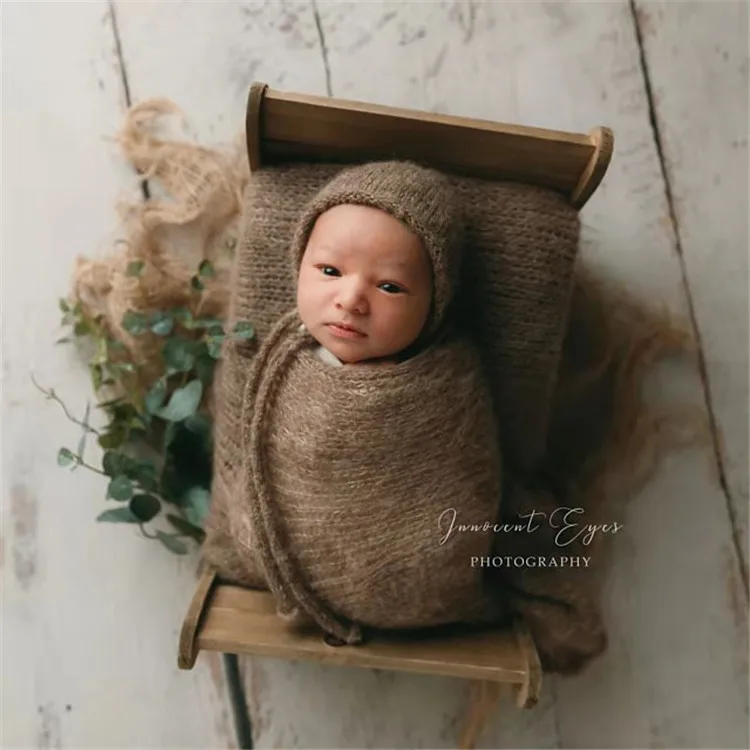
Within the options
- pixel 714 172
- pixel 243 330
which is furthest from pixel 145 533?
pixel 714 172

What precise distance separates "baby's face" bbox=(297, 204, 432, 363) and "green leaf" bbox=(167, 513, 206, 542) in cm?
29

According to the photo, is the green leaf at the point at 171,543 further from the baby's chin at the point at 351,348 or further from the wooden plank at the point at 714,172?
the wooden plank at the point at 714,172

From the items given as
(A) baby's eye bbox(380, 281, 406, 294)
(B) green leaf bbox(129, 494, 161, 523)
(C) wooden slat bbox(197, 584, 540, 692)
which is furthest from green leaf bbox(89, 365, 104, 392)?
(A) baby's eye bbox(380, 281, 406, 294)

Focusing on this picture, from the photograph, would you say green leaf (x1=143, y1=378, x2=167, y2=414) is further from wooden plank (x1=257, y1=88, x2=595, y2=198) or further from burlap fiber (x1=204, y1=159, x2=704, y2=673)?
wooden plank (x1=257, y1=88, x2=595, y2=198)

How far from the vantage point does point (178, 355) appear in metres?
0.87

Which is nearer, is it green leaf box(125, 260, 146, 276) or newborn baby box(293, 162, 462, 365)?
newborn baby box(293, 162, 462, 365)

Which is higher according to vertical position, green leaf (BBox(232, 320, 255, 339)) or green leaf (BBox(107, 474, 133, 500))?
green leaf (BBox(232, 320, 255, 339))

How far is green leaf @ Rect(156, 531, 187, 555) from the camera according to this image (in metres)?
0.89

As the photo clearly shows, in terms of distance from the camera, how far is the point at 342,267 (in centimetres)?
70

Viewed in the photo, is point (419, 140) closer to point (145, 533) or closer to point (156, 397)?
point (156, 397)

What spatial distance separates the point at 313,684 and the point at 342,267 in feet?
1.57

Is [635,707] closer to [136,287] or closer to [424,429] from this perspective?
[424,429]

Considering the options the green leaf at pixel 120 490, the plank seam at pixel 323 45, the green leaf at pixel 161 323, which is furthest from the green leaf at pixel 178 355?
the plank seam at pixel 323 45

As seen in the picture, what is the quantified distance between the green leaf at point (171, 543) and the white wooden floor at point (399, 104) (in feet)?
0.14
